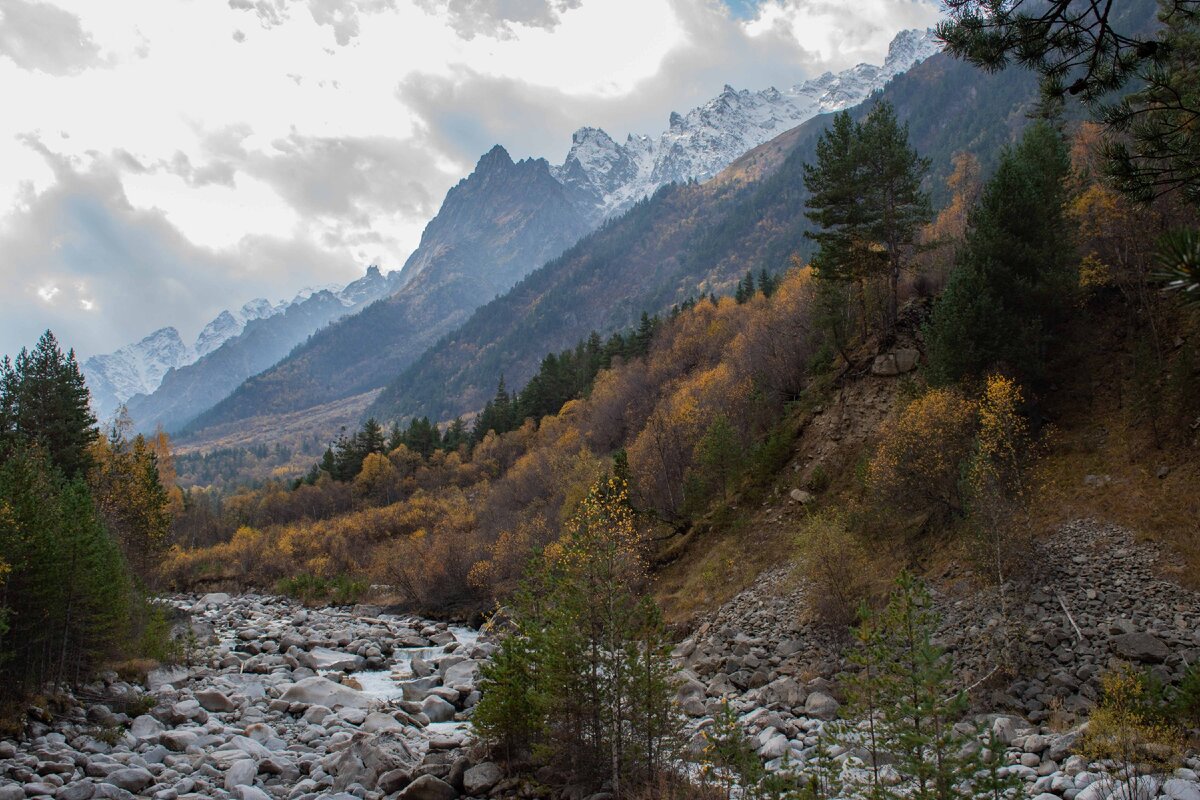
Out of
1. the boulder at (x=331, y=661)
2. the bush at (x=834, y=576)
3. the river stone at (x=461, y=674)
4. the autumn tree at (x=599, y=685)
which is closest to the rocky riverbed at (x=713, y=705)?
the river stone at (x=461, y=674)

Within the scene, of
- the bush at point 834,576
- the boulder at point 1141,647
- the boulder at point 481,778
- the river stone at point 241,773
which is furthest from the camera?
the bush at point 834,576

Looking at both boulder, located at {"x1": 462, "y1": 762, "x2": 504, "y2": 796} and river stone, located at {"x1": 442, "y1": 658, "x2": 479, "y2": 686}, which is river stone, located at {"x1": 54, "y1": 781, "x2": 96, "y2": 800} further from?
river stone, located at {"x1": 442, "y1": 658, "x2": 479, "y2": 686}

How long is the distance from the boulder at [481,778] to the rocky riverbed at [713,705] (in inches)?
1.3

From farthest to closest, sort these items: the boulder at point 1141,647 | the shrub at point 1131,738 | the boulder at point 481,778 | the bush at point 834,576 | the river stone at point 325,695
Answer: the river stone at point 325,695 < the bush at point 834,576 < the boulder at point 1141,647 < the boulder at point 481,778 < the shrub at point 1131,738

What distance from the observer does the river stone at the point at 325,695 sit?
26375mm

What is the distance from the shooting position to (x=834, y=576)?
25.2 metres

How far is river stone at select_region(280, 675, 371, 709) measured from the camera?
26.4 metres

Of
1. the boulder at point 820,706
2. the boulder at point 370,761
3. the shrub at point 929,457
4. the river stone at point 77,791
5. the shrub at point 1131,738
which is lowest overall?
the boulder at point 820,706

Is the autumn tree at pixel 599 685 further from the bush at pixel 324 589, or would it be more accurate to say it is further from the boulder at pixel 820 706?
the bush at pixel 324 589

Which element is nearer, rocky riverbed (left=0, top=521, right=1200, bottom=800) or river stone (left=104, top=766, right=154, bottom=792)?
rocky riverbed (left=0, top=521, right=1200, bottom=800)

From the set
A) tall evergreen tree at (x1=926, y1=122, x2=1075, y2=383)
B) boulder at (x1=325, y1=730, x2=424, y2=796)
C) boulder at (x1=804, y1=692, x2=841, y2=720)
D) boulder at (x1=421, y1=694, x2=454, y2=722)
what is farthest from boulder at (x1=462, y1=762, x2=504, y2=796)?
tall evergreen tree at (x1=926, y1=122, x2=1075, y2=383)

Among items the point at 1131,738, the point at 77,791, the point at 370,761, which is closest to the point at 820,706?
the point at 1131,738

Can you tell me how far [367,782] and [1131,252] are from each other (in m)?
40.3

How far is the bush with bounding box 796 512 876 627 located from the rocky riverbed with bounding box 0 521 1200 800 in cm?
111
